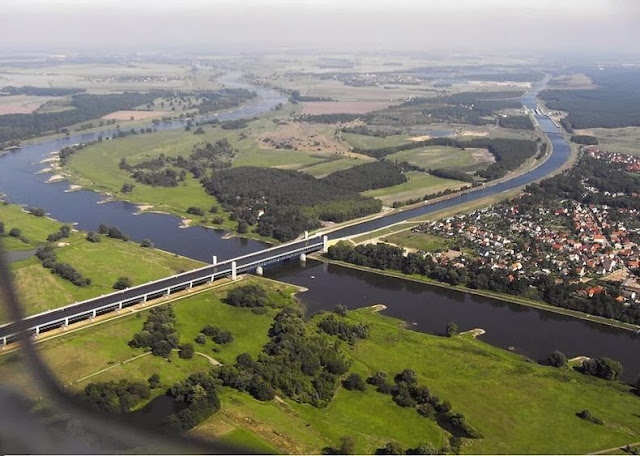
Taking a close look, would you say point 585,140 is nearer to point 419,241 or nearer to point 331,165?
point 331,165

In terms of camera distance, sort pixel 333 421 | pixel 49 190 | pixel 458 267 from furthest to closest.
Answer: pixel 49 190 → pixel 458 267 → pixel 333 421

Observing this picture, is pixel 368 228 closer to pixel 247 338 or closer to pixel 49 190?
pixel 247 338

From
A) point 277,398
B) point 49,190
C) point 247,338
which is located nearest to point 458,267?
point 247,338

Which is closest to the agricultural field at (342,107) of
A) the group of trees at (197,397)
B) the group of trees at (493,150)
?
the group of trees at (493,150)

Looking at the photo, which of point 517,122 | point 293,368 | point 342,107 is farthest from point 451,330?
point 342,107

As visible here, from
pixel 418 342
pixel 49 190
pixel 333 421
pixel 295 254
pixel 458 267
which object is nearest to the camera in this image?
pixel 333 421

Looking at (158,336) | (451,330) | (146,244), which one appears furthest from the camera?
(146,244)
